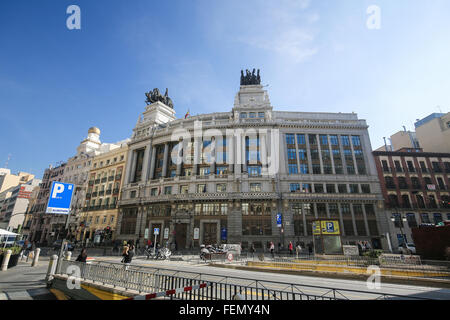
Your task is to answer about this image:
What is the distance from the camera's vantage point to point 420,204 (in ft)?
124

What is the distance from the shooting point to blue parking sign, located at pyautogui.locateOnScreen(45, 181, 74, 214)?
11789 mm

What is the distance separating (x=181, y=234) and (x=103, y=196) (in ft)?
85.4

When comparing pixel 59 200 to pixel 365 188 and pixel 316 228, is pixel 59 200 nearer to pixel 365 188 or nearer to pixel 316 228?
pixel 316 228

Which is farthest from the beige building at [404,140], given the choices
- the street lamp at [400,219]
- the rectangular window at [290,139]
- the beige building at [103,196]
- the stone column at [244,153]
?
the beige building at [103,196]

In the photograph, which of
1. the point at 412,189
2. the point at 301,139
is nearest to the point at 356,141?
the point at 301,139

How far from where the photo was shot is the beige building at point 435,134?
46.2 m

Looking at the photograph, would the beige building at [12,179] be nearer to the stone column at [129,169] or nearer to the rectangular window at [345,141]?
the stone column at [129,169]

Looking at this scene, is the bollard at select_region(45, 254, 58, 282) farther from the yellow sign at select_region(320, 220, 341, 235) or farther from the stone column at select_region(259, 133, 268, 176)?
the stone column at select_region(259, 133, 268, 176)

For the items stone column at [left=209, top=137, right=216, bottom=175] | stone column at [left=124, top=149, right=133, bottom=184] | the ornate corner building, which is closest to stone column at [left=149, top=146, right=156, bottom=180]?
the ornate corner building

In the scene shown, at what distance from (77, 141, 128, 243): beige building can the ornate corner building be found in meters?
3.69

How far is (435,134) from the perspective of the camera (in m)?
48.2
